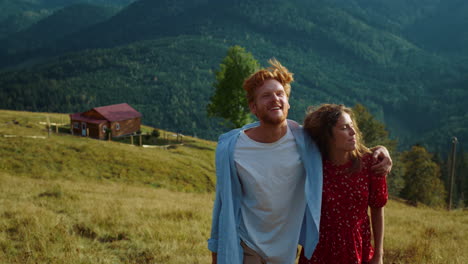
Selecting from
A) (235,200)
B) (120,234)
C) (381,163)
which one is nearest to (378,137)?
(120,234)

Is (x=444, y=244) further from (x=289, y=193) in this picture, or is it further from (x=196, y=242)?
(x=289, y=193)

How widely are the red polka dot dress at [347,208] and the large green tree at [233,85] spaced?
4103cm

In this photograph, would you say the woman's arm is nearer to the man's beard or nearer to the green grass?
the man's beard

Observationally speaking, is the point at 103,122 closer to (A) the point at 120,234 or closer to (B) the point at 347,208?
(A) the point at 120,234

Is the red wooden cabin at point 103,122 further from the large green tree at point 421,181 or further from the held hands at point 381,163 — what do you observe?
the held hands at point 381,163

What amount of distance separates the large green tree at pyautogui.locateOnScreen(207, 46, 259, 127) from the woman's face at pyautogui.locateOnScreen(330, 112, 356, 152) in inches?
1611

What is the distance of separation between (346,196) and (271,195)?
A: 0.72 meters

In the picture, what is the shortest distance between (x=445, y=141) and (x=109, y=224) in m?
185

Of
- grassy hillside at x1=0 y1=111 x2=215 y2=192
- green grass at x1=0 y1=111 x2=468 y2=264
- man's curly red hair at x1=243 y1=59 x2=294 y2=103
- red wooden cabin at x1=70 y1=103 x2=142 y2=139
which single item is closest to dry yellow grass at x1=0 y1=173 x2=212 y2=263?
green grass at x1=0 y1=111 x2=468 y2=264

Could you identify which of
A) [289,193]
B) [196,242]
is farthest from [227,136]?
[196,242]

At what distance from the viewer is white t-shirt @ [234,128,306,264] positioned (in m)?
3.67

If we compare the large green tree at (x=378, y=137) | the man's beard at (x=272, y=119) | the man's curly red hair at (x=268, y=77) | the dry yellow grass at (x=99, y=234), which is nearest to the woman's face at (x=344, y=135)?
the man's beard at (x=272, y=119)

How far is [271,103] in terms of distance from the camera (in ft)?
12.1

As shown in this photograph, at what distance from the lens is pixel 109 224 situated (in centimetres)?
877
